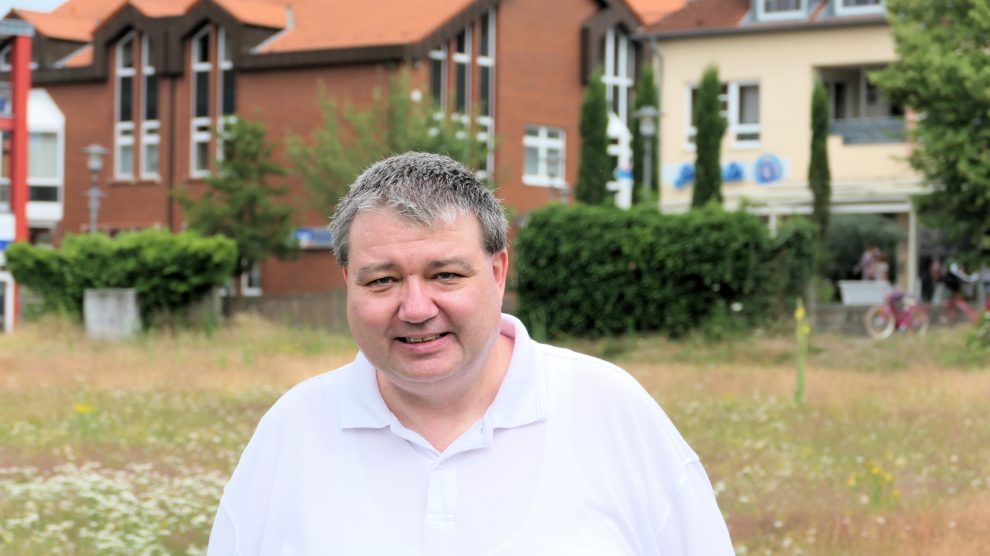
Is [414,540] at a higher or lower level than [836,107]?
lower

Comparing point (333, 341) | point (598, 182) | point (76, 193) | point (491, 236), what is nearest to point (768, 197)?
point (598, 182)

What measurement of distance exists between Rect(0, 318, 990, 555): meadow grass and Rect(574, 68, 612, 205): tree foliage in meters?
17.9

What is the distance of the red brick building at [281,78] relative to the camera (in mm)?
48469

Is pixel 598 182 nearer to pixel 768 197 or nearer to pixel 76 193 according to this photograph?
pixel 768 197

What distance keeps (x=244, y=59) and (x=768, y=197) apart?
52.8 ft

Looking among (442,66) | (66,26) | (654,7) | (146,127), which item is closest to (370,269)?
(442,66)

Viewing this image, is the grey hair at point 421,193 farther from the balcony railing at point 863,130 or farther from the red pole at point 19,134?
the balcony railing at point 863,130

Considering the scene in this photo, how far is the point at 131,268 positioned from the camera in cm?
3675

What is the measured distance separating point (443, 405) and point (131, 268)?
113ft

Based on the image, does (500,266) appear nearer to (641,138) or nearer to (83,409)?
(83,409)

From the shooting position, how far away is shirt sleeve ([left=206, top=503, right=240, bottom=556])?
3.31 m

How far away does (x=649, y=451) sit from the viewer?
3.20 metres

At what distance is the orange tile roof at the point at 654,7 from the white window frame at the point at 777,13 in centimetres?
878

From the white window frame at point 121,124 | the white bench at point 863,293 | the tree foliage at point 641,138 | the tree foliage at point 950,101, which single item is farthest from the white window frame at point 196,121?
the tree foliage at point 950,101
